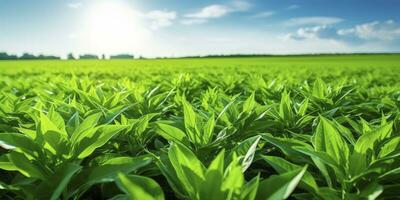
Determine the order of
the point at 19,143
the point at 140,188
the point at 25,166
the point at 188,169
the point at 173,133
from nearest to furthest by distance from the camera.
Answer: the point at 140,188 → the point at 188,169 → the point at 25,166 → the point at 19,143 → the point at 173,133

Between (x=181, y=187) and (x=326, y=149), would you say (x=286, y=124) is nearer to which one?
(x=326, y=149)

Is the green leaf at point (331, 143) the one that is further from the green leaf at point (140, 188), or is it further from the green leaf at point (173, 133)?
the green leaf at point (140, 188)

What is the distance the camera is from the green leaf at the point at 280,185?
39.0 inches

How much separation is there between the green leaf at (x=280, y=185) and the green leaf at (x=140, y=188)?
0.27 metres

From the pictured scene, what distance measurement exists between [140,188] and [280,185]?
361 mm

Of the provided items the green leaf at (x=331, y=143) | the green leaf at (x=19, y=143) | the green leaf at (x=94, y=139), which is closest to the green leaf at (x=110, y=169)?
the green leaf at (x=94, y=139)

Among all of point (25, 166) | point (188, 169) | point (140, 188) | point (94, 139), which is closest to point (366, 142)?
point (188, 169)

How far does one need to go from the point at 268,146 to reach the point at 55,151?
3.21ft

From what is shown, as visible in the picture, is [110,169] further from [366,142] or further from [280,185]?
[366,142]

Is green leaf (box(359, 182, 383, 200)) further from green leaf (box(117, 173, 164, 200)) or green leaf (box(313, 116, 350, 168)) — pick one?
green leaf (box(117, 173, 164, 200))

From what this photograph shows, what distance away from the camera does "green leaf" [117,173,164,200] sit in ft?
3.14

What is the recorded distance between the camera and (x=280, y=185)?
1.05 m

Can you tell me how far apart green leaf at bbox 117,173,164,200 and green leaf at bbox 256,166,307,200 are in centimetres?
27

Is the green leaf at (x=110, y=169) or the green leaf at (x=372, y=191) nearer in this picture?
the green leaf at (x=372, y=191)
